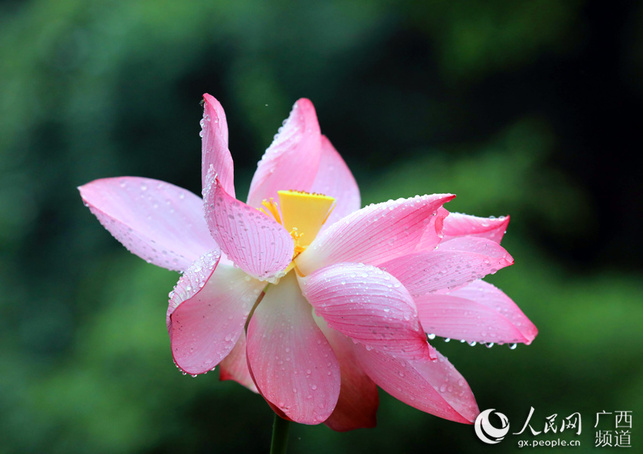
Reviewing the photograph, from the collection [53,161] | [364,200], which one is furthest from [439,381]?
[53,161]

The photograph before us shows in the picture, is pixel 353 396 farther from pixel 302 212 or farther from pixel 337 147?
pixel 337 147

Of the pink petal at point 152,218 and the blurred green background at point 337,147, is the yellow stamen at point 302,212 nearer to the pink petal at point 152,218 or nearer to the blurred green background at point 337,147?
the pink petal at point 152,218

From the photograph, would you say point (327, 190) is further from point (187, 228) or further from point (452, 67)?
point (452, 67)

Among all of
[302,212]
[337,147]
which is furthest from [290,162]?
[337,147]

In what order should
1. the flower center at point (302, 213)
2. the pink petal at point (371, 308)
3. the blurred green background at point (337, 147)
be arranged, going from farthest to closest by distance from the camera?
the blurred green background at point (337, 147) < the flower center at point (302, 213) < the pink petal at point (371, 308)

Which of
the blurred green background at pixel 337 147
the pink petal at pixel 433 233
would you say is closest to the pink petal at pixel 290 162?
the pink petal at pixel 433 233

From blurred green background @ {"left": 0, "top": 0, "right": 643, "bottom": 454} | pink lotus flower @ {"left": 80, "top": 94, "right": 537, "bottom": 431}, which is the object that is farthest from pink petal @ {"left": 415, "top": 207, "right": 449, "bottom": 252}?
blurred green background @ {"left": 0, "top": 0, "right": 643, "bottom": 454}

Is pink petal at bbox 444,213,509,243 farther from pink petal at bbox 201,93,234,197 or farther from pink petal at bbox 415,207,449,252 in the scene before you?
pink petal at bbox 201,93,234,197
